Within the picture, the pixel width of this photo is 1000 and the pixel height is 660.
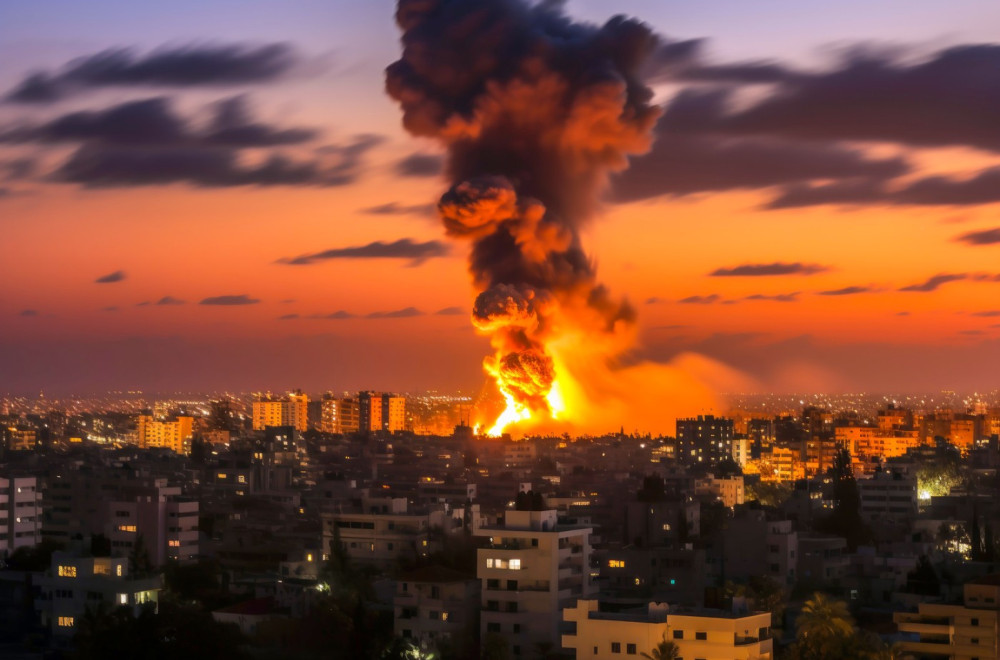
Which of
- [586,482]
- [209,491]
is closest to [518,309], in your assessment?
A: [586,482]

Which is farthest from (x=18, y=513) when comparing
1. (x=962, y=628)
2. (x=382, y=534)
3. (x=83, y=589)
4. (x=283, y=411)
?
(x=283, y=411)

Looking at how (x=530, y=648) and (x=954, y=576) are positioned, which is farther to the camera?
(x=954, y=576)

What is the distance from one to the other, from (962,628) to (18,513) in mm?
31963

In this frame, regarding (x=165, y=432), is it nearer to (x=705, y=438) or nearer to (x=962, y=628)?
(x=705, y=438)

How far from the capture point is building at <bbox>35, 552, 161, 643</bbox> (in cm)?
4044

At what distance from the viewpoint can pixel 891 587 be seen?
4422 cm

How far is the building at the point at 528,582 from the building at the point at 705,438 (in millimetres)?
73112

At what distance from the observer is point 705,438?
113438 millimetres

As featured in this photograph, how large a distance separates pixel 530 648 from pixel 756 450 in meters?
81.4

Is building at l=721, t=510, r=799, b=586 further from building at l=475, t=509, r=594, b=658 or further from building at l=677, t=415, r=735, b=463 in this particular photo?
building at l=677, t=415, r=735, b=463

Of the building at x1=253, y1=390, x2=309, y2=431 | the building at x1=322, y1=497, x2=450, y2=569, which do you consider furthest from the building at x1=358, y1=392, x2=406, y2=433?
the building at x1=322, y1=497, x2=450, y2=569

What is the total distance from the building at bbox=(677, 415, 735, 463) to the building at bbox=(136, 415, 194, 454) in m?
39.9

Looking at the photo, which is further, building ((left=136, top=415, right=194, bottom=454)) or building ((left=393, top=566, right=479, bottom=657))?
building ((left=136, top=415, right=194, bottom=454))

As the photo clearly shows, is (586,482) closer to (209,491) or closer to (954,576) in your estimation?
(209,491)
